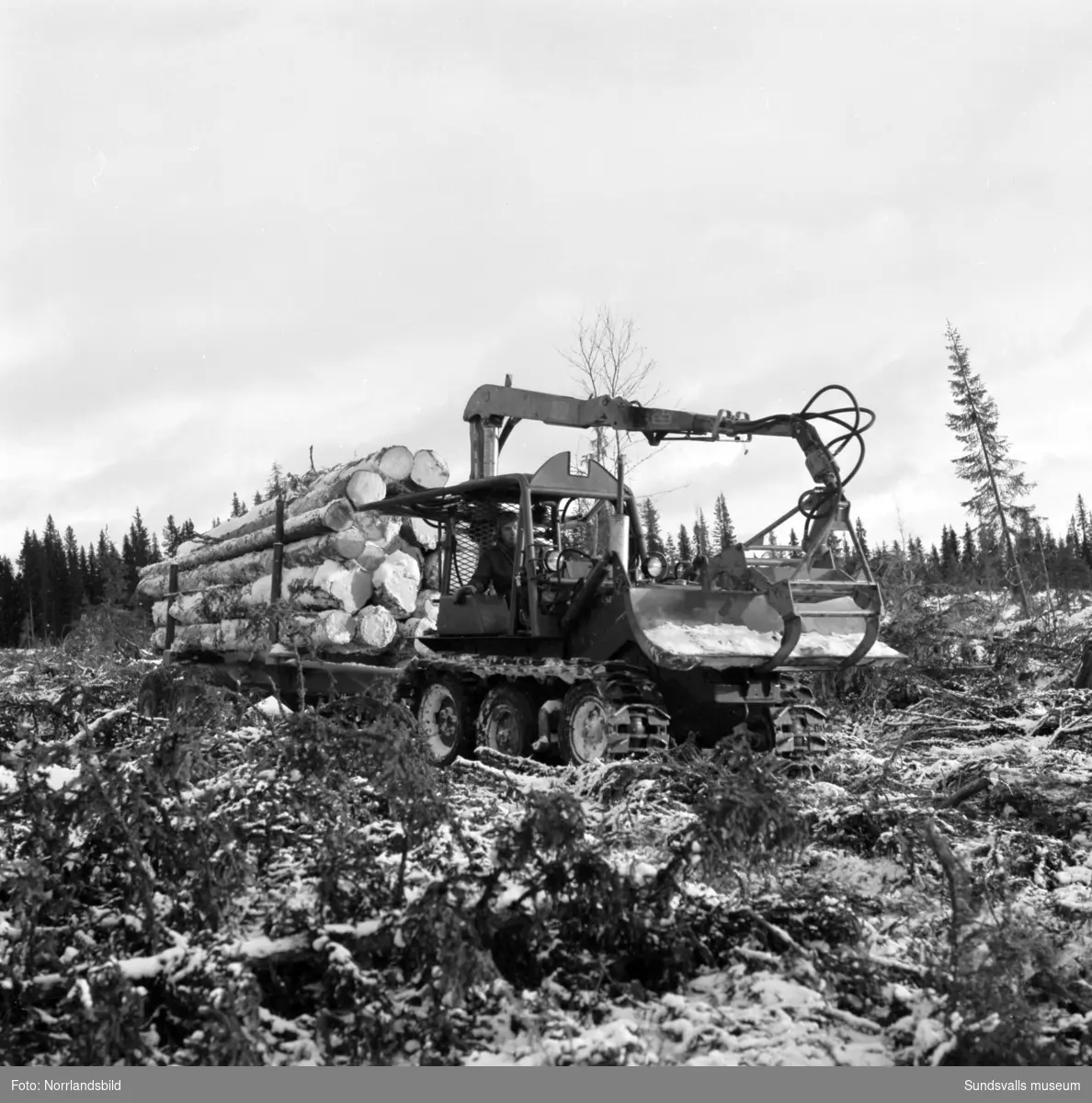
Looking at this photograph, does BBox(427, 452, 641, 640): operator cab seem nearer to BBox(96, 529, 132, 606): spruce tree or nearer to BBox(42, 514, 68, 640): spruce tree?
BBox(96, 529, 132, 606): spruce tree

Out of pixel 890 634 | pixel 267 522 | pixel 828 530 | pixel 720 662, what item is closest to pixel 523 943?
pixel 720 662

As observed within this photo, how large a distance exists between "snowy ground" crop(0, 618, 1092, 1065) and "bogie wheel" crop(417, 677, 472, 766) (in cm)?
434

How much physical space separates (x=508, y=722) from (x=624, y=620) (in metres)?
1.49

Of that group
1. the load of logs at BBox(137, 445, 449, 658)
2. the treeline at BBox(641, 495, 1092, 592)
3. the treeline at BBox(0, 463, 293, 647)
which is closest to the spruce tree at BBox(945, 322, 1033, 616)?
the treeline at BBox(641, 495, 1092, 592)

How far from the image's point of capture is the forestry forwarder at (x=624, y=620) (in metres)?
7.88

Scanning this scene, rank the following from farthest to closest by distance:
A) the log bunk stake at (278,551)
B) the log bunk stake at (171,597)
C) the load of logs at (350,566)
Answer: the log bunk stake at (171,597) < the log bunk stake at (278,551) < the load of logs at (350,566)

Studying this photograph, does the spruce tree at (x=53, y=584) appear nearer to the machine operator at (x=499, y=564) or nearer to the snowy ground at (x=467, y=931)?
the machine operator at (x=499, y=564)

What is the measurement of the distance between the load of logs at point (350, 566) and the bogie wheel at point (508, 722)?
9.05ft

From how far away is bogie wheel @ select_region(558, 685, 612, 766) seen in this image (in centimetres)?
791

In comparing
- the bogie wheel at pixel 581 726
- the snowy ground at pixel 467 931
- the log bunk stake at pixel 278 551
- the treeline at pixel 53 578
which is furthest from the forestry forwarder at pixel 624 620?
the treeline at pixel 53 578

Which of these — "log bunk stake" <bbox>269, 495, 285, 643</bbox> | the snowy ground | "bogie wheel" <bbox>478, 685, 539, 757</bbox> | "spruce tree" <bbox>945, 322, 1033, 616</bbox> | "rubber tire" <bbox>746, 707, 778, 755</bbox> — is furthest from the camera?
"spruce tree" <bbox>945, 322, 1033, 616</bbox>

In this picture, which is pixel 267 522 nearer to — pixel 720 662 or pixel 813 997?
pixel 720 662

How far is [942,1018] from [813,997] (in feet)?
1.37

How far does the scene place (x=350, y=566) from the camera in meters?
12.8
